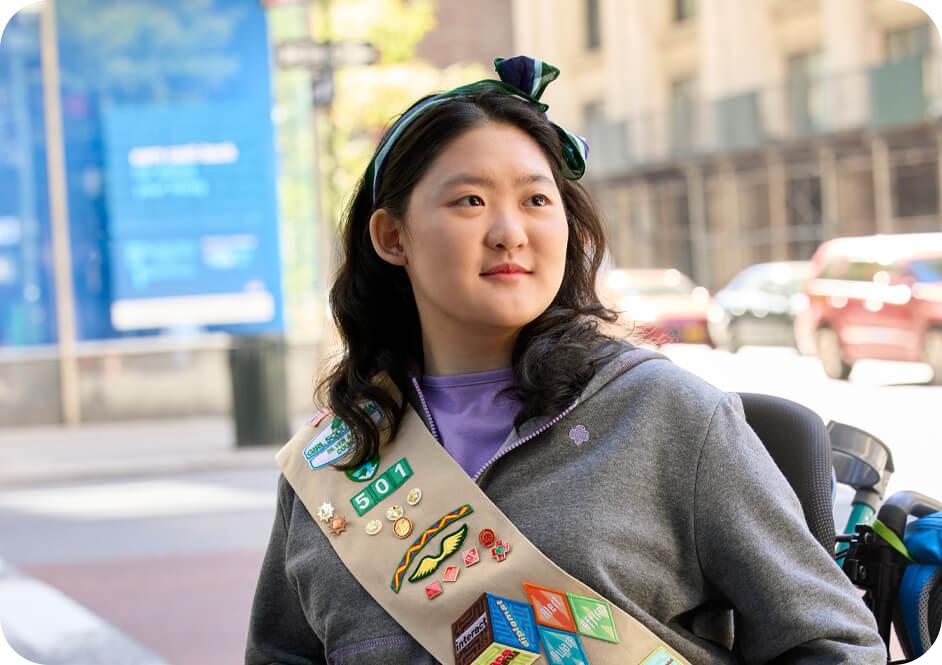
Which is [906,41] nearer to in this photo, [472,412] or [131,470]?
[131,470]

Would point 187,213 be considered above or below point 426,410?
above

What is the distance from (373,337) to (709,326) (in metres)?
18.9

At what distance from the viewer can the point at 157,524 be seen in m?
8.23

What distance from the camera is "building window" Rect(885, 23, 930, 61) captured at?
2434cm

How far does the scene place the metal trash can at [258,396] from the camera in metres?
11.3

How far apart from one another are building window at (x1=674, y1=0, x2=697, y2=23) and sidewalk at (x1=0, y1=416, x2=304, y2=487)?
20.5 meters

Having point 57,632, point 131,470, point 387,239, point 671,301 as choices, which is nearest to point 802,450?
point 387,239

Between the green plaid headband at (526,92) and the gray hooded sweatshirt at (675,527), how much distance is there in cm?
36

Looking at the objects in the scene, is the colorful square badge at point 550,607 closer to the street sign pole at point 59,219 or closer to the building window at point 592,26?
the street sign pole at point 59,219

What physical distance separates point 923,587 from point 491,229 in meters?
0.95

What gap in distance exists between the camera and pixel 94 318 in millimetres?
14227

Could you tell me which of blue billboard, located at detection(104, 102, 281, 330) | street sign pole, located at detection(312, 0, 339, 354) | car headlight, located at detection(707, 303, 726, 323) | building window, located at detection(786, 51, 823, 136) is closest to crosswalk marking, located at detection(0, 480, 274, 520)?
street sign pole, located at detection(312, 0, 339, 354)

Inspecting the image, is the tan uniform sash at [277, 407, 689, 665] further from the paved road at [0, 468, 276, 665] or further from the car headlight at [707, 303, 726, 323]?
the car headlight at [707, 303, 726, 323]

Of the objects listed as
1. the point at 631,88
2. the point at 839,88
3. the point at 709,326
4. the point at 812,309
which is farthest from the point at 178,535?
the point at 631,88
